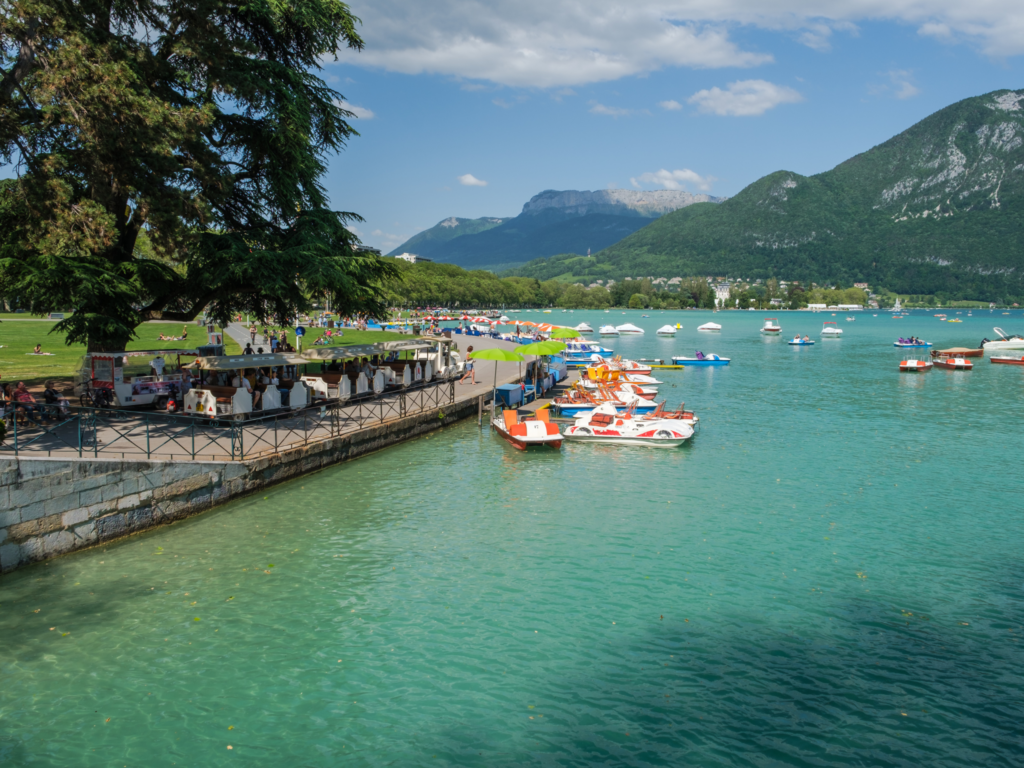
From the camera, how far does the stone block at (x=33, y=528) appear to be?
1270 cm

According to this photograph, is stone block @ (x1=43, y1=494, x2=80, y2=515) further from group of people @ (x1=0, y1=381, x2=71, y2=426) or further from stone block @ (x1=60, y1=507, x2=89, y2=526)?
group of people @ (x1=0, y1=381, x2=71, y2=426)

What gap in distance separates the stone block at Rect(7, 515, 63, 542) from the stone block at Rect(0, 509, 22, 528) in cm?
8

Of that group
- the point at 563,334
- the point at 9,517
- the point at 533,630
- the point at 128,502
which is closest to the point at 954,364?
the point at 563,334

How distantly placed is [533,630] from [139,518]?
9.88m

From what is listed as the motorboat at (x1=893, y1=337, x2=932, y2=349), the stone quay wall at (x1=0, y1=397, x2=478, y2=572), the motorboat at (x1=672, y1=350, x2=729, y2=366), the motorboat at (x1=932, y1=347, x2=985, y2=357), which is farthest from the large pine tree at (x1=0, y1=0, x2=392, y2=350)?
the motorboat at (x1=893, y1=337, x2=932, y2=349)

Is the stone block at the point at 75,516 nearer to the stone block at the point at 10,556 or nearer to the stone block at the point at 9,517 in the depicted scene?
the stone block at the point at 9,517

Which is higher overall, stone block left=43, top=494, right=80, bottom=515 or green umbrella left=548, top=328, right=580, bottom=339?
green umbrella left=548, top=328, right=580, bottom=339

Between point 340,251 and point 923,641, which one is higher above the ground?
point 340,251

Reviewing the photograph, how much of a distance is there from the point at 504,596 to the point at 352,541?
4501mm

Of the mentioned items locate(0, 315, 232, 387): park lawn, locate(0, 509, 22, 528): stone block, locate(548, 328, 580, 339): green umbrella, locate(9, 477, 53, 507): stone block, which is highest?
locate(548, 328, 580, 339): green umbrella

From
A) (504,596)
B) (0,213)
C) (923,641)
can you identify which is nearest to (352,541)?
(504,596)

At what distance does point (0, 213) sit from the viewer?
781 inches

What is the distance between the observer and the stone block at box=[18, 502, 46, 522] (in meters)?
12.8

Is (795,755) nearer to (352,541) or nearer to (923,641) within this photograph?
(923,641)
